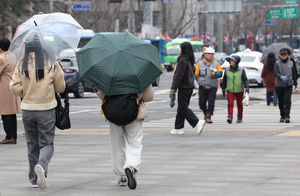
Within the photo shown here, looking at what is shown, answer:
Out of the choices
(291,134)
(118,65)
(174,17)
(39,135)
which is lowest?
(291,134)

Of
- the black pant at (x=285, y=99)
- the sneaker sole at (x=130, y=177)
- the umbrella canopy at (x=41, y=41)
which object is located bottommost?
the black pant at (x=285, y=99)

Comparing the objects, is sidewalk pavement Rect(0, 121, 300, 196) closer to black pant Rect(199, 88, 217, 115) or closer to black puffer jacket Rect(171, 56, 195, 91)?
black puffer jacket Rect(171, 56, 195, 91)

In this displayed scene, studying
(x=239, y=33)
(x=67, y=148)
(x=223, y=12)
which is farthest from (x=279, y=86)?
(x=239, y=33)

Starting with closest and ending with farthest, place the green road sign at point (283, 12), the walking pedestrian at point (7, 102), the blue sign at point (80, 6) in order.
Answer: the walking pedestrian at point (7, 102) < the blue sign at point (80, 6) < the green road sign at point (283, 12)

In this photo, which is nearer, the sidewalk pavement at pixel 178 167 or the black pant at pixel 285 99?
the sidewalk pavement at pixel 178 167

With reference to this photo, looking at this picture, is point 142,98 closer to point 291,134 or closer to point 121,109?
point 121,109

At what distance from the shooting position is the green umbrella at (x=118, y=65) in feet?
20.6

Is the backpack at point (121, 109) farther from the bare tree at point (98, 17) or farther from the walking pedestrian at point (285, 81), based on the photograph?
the bare tree at point (98, 17)

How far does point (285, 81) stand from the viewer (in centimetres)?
1338

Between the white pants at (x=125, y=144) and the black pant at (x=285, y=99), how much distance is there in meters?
7.50

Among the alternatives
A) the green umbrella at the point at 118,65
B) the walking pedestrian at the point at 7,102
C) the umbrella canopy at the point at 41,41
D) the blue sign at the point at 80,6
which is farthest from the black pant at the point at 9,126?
the blue sign at the point at 80,6

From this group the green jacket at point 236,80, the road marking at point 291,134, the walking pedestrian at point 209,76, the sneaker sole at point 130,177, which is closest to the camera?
the sneaker sole at point 130,177

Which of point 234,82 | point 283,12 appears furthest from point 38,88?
point 283,12

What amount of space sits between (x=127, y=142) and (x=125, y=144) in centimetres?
11
